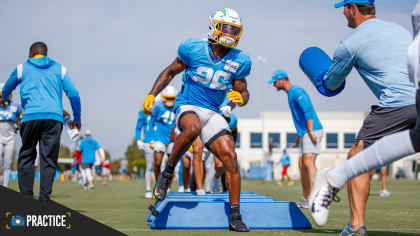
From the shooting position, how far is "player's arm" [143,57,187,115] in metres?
6.36

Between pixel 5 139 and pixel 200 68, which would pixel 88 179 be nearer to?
pixel 5 139

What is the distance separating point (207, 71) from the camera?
6.48 meters

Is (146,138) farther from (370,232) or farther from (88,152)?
(370,232)

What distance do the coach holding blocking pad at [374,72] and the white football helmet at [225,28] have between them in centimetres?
142

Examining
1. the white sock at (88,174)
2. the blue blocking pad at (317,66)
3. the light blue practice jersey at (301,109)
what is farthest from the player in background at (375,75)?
the white sock at (88,174)

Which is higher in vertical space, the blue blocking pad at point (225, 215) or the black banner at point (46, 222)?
the black banner at point (46, 222)

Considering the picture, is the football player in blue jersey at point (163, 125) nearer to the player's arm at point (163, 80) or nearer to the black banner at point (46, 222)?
the player's arm at point (163, 80)

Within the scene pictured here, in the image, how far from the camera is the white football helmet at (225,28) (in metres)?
6.32

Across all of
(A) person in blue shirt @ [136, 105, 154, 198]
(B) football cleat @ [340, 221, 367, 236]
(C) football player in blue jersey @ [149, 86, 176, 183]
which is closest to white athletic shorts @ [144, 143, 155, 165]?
(A) person in blue shirt @ [136, 105, 154, 198]

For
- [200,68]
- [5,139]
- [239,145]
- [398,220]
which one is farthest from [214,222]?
[239,145]

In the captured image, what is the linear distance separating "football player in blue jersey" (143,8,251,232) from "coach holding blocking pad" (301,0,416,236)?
4.67 feet

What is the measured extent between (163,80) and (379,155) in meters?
3.18

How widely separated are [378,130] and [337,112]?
92129 mm

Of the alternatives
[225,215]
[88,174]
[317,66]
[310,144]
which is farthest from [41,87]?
[88,174]
